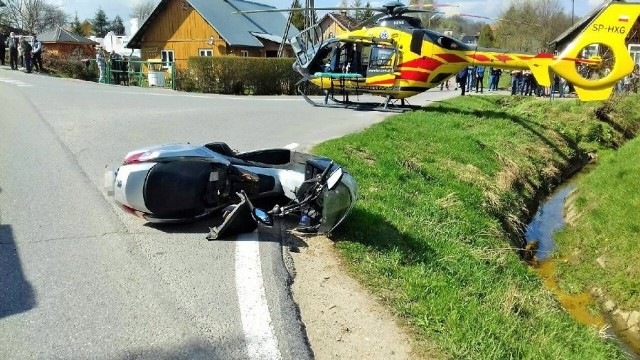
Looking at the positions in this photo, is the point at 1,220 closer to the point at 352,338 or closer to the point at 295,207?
the point at 295,207

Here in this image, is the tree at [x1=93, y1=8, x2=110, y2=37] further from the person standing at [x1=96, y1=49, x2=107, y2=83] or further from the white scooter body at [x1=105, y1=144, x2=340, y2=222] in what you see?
the white scooter body at [x1=105, y1=144, x2=340, y2=222]

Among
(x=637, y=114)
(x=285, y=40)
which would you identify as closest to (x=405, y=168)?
(x=637, y=114)

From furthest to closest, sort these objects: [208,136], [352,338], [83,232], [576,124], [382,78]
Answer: [576,124]
[382,78]
[208,136]
[83,232]
[352,338]

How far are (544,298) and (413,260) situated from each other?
211cm

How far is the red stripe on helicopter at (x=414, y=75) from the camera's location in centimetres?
1639

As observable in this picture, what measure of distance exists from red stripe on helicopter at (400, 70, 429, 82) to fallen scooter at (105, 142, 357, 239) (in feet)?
37.4

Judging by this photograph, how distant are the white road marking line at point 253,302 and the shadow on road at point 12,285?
152 cm

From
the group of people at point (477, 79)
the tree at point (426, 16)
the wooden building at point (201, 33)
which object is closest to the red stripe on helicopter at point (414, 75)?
the tree at point (426, 16)

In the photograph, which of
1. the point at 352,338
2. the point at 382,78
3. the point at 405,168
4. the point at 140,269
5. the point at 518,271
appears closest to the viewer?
the point at 352,338

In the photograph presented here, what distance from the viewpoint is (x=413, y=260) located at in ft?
18.5

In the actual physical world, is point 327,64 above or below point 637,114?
above

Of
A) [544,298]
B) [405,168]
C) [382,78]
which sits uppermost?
[382,78]

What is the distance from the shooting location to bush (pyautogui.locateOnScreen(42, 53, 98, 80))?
28797mm

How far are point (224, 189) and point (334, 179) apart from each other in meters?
1.17
